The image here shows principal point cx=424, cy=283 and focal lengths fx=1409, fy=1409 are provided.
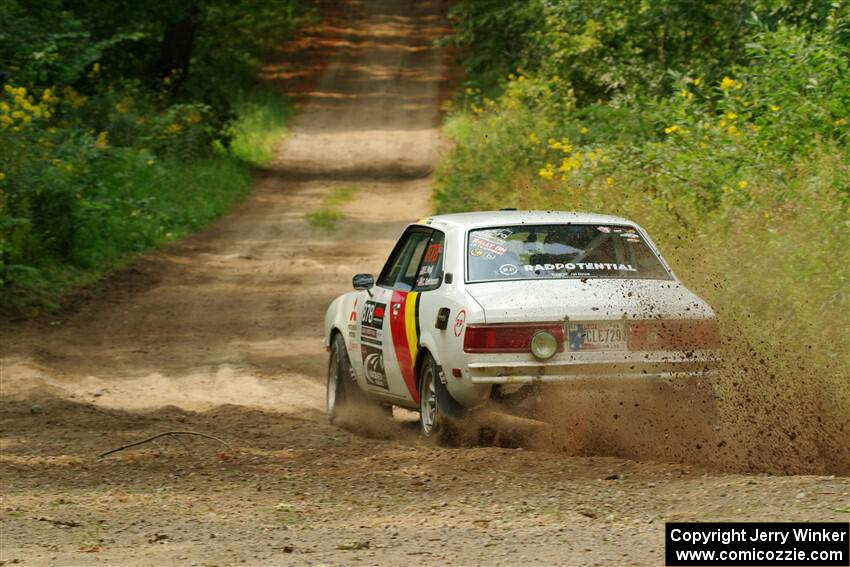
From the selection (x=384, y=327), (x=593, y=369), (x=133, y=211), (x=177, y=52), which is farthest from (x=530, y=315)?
(x=177, y=52)

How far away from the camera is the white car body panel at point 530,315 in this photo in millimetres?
8477

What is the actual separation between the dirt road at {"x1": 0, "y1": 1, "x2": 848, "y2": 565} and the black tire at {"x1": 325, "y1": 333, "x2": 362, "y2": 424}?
0.79 ft

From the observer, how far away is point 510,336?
8.52 metres

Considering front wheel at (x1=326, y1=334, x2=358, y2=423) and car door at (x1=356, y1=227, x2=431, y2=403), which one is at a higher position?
car door at (x1=356, y1=227, x2=431, y2=403)

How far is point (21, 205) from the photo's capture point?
16.9 metres

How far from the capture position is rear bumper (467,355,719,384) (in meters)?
8.41

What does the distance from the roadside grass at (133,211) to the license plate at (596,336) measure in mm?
9077

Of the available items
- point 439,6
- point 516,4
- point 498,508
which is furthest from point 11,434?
point 439,6

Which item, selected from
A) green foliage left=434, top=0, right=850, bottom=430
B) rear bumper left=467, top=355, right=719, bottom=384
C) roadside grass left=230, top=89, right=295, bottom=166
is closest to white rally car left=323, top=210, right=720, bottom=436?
rear bumper left=467, top=355, right=719, bottom=384

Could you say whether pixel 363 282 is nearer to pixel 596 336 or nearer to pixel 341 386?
pixel 341 386

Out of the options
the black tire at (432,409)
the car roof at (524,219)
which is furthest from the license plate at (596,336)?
the car roof at (524,219)

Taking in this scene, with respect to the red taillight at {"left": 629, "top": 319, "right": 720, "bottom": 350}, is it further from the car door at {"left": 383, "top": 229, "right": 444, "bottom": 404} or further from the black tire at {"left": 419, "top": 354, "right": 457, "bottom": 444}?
the car door at {"left": 383, "top": 229, "right": 444, "bottom": 404}

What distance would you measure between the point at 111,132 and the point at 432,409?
17.2 m

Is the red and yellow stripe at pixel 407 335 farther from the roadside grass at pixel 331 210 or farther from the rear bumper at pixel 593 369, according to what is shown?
the roadside grass at pixel 331 210
